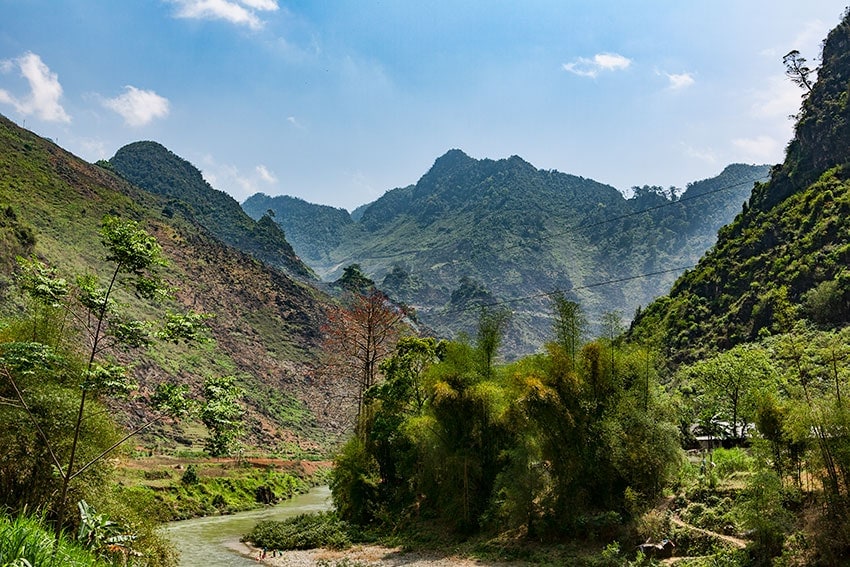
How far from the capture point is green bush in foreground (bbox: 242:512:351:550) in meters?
22.9

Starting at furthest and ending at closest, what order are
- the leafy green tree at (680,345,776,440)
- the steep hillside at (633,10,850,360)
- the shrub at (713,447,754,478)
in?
the steep hillside at (633,10,850,360)
the leafy green tree at (680,345,776,440)
the shrub at (713,447,754,478)

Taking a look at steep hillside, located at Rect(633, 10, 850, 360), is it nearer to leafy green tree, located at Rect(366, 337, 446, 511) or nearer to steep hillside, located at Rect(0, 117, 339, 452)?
leafy green tree, located at Rect(366, 337, 446, 511)

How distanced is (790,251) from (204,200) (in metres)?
139

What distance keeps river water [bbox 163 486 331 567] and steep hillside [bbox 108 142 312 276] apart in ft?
329

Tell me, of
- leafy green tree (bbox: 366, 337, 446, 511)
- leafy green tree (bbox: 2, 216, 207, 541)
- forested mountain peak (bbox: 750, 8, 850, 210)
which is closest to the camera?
leafy green tree (bbox: 2, 216, 207, 541)

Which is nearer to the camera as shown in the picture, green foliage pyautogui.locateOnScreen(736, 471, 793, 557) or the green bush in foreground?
green foliage pyautogui.locateOnScreen(736, 471, 793, 557)

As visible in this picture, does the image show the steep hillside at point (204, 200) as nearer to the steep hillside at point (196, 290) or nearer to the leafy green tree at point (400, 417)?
the steep hillside at point (196, 290)

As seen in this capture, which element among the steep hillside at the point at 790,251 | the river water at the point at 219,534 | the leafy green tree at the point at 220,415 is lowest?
the river water at the point at 219,534

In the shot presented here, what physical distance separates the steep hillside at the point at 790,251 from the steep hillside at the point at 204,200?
99637mm

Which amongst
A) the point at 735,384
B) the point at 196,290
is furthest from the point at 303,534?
the point at 196,290

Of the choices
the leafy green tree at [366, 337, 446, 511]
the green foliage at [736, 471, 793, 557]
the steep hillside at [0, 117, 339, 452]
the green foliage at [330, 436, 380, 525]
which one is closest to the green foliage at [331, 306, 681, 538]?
the leafy green tree at [366, 337, 446, 511]

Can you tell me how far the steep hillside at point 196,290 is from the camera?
54219mm

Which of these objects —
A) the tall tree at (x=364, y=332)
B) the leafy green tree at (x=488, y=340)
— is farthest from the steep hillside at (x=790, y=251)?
the leafy green tree at (x=488, y=340)

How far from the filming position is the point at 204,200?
495 feet
